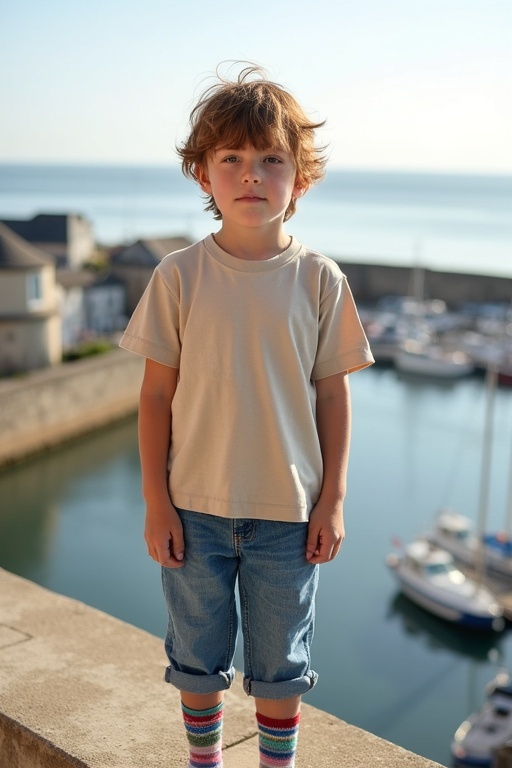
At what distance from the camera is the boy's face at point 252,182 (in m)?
1.67

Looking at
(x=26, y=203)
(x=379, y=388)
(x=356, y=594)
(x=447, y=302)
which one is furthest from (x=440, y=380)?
(x=26, y=203)

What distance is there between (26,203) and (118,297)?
9774cm

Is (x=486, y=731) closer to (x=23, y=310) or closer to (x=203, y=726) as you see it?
(x=203, y=726)

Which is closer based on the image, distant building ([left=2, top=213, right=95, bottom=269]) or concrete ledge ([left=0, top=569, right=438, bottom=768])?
concrete ledge ([left=0, top=569, right=438, bottom=768])

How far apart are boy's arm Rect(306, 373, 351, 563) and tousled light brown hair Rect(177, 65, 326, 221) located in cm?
40

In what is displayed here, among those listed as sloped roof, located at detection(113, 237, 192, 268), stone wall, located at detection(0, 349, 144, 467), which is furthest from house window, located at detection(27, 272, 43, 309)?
sloped roof, located at detection(113, 237, 192, 268)

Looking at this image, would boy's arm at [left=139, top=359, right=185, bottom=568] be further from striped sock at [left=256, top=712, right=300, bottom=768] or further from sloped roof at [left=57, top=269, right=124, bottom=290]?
sloped roof at [left=57, top=269, right=124, bottom=290]

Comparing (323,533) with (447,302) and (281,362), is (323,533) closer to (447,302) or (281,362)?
(281,362)

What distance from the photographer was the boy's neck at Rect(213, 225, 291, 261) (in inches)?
68.5

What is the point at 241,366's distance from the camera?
170 centimetres

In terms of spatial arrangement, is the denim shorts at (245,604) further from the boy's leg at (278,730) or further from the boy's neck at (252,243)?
the boy's neck at (252,243)

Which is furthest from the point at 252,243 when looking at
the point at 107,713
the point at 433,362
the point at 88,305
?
the point at 433,362

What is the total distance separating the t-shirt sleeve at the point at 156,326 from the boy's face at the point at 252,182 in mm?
182

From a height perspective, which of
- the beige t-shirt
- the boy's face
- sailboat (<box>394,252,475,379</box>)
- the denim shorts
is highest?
the boy's face
